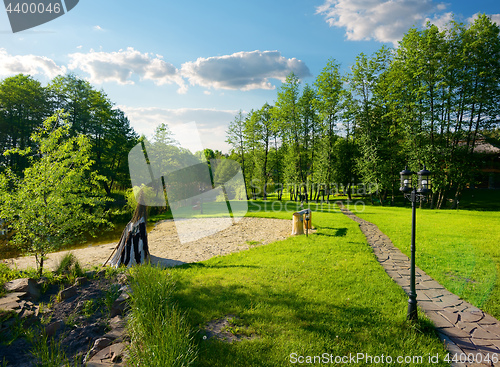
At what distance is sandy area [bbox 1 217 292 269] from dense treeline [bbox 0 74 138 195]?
1552 cm

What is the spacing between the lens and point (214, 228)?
16078 millimetres

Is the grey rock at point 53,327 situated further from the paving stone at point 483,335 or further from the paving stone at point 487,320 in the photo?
the paving stone at point 487,320

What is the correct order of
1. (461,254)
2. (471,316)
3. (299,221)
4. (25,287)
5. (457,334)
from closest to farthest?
(457,334) < (471,316) < (25,287) < (461,254) < (299,221)

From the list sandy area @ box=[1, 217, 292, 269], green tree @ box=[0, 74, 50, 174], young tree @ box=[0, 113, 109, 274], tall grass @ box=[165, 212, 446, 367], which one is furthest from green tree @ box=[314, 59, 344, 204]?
green tree @ box=[0, 74, 50, 174]

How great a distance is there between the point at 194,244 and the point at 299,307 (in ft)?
25.8

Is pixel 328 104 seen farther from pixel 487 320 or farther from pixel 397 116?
pixel 487 320

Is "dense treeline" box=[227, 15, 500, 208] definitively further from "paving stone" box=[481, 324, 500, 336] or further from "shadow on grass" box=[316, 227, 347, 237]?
"paving stone" box=[481, 324, 500, 336]

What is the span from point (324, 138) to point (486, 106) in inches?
548

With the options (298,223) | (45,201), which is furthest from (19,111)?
(298,223)

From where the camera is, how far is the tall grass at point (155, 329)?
299 cm

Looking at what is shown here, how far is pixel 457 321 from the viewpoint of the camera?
15.1 ft

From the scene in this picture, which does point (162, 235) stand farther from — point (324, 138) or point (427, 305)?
point (324, 138)

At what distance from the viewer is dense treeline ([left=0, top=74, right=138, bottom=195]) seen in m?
25.1

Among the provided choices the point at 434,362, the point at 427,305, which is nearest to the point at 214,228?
the point at 427,305
